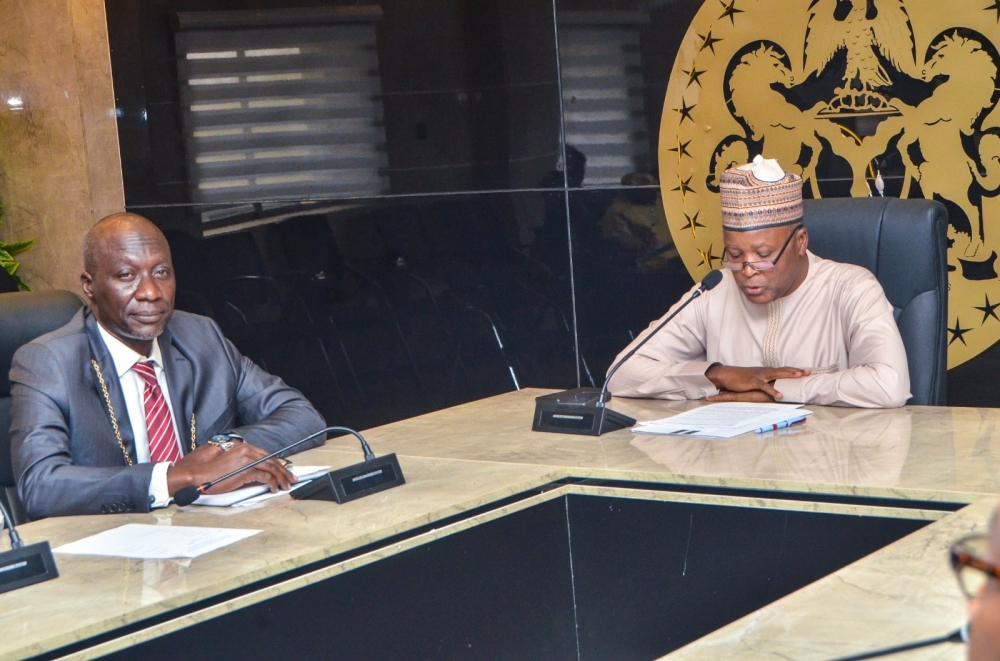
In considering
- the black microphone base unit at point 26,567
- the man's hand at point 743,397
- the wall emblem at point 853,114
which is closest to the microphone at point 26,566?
the black microphone base unit at point 26,567

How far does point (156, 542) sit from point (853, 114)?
8.88 feet

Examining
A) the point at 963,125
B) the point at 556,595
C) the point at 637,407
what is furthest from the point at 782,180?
the point at 556,595

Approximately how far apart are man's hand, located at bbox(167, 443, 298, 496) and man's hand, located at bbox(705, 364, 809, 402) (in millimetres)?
1101

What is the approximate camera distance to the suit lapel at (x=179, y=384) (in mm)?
2705

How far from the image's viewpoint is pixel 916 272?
9.51ft

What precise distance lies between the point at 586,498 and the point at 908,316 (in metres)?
1.12

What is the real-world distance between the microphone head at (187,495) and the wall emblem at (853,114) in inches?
96.7

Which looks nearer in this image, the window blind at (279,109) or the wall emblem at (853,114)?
the wall emblem at (853,114)

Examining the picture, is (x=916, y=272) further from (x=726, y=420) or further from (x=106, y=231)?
(x=106, y=231)

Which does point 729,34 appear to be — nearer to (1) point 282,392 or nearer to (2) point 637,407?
(2) point 637,407

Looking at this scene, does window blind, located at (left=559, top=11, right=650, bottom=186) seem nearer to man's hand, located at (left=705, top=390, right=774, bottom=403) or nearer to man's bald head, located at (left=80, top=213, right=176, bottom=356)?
man's hand, located at (left=705, top=390, right=774, bottom=403)

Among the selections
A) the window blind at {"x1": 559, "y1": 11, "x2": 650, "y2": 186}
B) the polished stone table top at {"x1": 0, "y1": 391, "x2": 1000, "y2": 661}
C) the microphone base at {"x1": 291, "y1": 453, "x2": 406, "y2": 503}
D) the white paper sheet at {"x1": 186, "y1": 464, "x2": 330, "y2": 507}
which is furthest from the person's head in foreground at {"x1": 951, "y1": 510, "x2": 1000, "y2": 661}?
the window blind at {"x1": 559, "y1": 11, "x2": 650, "y2": 186}

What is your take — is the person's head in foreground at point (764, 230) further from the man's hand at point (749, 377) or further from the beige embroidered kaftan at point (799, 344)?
the man's hand at point (749, 377)

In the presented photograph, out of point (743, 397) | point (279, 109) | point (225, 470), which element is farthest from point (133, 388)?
point (279, 109)
